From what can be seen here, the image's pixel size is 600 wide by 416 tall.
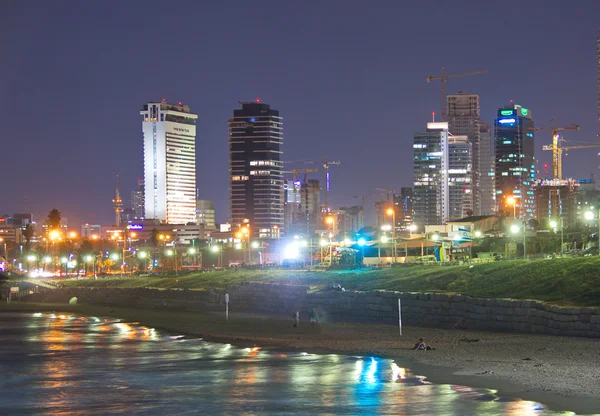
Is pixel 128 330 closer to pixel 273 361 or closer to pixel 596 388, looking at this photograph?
pixel 273 361

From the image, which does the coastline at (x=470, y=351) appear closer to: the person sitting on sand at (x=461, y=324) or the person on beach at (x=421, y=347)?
the person on beach at (x=421, y=347)

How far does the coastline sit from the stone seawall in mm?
1133

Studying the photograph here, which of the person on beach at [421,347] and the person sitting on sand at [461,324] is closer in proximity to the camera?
the person on beach at [421,347]

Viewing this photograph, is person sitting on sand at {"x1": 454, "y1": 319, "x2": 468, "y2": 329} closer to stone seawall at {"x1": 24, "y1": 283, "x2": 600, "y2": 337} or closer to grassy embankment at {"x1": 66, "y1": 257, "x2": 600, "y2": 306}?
stone seawall at {"x1": 24, "y1": 283, "x2": 600, "y2": 337}

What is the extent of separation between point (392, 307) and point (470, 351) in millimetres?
16305

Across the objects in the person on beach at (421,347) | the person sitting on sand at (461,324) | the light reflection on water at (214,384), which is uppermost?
the person sitting on sand at (461,324)

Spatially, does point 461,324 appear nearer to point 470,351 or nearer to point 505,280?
point 505,280

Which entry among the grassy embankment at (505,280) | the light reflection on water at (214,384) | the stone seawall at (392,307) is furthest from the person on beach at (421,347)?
the grassy embankment at (505,280)

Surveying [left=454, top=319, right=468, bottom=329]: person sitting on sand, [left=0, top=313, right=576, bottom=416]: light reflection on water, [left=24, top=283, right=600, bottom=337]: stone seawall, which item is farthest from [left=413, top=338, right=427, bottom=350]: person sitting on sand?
[left=454, top=319, right=468, bottom=329]: person sitting on sand

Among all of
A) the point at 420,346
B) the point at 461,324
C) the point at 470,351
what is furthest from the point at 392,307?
the point at 470,351

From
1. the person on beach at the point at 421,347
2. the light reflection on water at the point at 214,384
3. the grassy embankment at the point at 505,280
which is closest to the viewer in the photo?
the light reflection on water at the point at 214,384

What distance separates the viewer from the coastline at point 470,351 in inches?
987

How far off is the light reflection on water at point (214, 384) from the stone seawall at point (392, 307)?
30.0 ft

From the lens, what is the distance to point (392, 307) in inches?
1967
